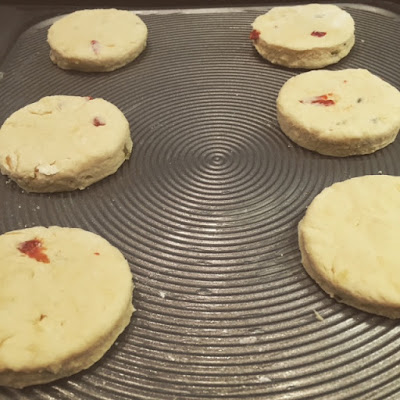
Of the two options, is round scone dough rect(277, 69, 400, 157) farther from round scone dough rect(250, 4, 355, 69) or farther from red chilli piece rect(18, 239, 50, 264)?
red chilli piece rect(18, 239, 50, 264)

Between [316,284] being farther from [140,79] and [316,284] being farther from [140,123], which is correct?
[140,79]

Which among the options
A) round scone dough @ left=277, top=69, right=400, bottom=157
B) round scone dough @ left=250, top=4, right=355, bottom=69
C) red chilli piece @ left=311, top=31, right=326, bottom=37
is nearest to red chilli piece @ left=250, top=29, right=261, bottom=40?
round scone dough @ left=250, top=4, right=355, bottom=69

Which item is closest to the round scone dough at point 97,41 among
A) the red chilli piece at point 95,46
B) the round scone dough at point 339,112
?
the red chilli piece at point 95,46

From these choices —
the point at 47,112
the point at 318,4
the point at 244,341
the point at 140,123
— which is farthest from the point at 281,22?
the point at 244,341

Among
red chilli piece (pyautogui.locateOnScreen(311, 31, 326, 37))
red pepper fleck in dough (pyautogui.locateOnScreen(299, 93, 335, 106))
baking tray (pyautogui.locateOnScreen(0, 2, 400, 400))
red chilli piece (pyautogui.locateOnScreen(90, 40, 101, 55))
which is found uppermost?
red chilli piece (pyautogui.locateOnScreen(311, 31, 326, 37))

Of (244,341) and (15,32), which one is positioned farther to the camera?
(15,32)

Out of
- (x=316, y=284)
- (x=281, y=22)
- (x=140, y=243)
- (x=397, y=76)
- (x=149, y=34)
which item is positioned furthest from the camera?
(x=149, y=34)
